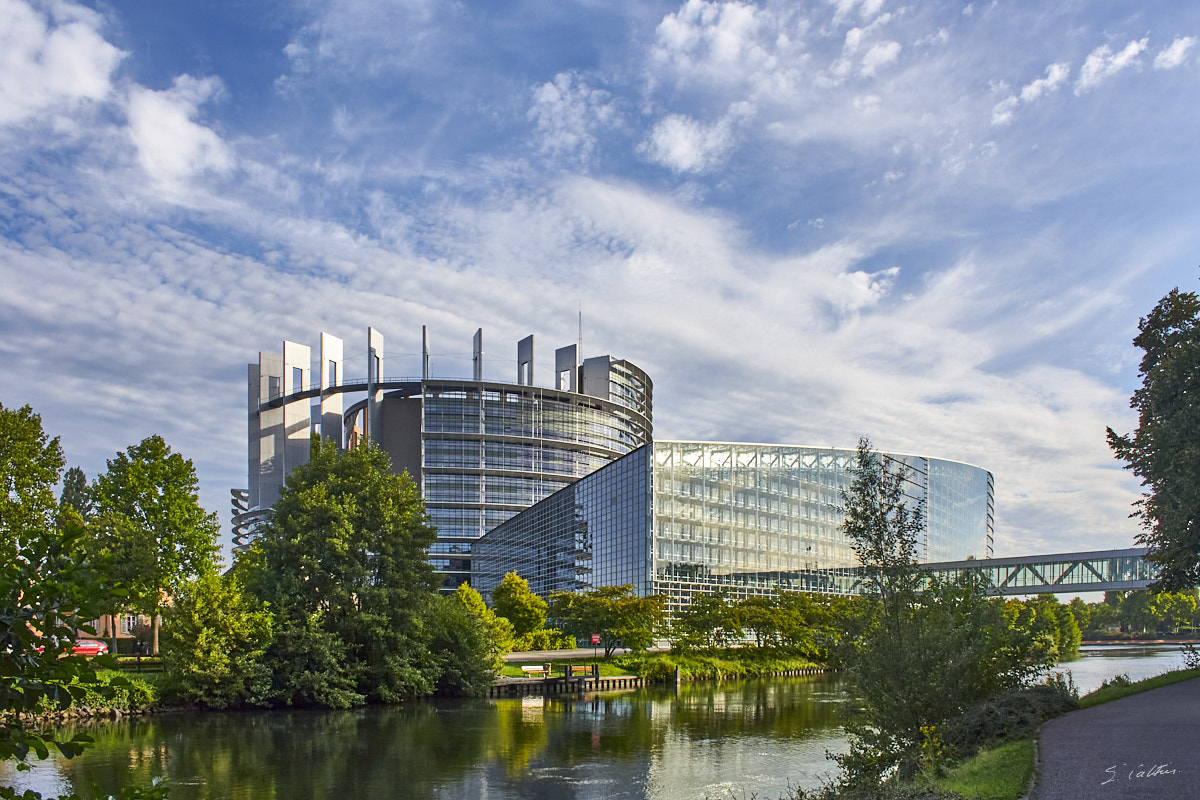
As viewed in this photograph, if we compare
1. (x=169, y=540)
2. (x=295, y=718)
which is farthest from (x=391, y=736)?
(x=169, y=540)

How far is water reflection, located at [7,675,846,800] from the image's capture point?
29.6m

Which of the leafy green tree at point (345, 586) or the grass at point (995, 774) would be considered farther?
the leafy green tree at point (345, 586)

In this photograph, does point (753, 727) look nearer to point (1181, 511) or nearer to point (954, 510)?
point (1181, 511)

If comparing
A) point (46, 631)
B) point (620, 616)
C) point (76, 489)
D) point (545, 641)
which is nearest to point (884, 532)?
point (46, 631)

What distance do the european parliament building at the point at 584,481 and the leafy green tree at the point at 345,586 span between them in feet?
100

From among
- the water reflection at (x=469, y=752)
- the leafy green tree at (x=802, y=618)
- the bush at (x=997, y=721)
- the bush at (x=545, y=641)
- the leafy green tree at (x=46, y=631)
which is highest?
the leafy green tree at (x=46, y=631)

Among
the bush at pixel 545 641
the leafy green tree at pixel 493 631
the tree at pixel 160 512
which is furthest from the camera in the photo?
the bush at pixel 545 641

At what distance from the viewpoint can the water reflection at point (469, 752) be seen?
2956 cm

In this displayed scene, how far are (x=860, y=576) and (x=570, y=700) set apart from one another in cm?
3831

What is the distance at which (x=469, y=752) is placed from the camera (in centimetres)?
3634

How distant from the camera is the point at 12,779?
30078 mm

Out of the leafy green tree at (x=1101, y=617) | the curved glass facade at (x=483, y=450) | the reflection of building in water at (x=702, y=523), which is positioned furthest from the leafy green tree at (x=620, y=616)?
the leafy green tree at (x=1101, y=617)

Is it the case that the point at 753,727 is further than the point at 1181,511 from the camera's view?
Yes

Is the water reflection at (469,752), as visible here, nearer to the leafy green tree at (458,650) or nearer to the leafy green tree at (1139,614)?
the leafy green tree at (458,650)
